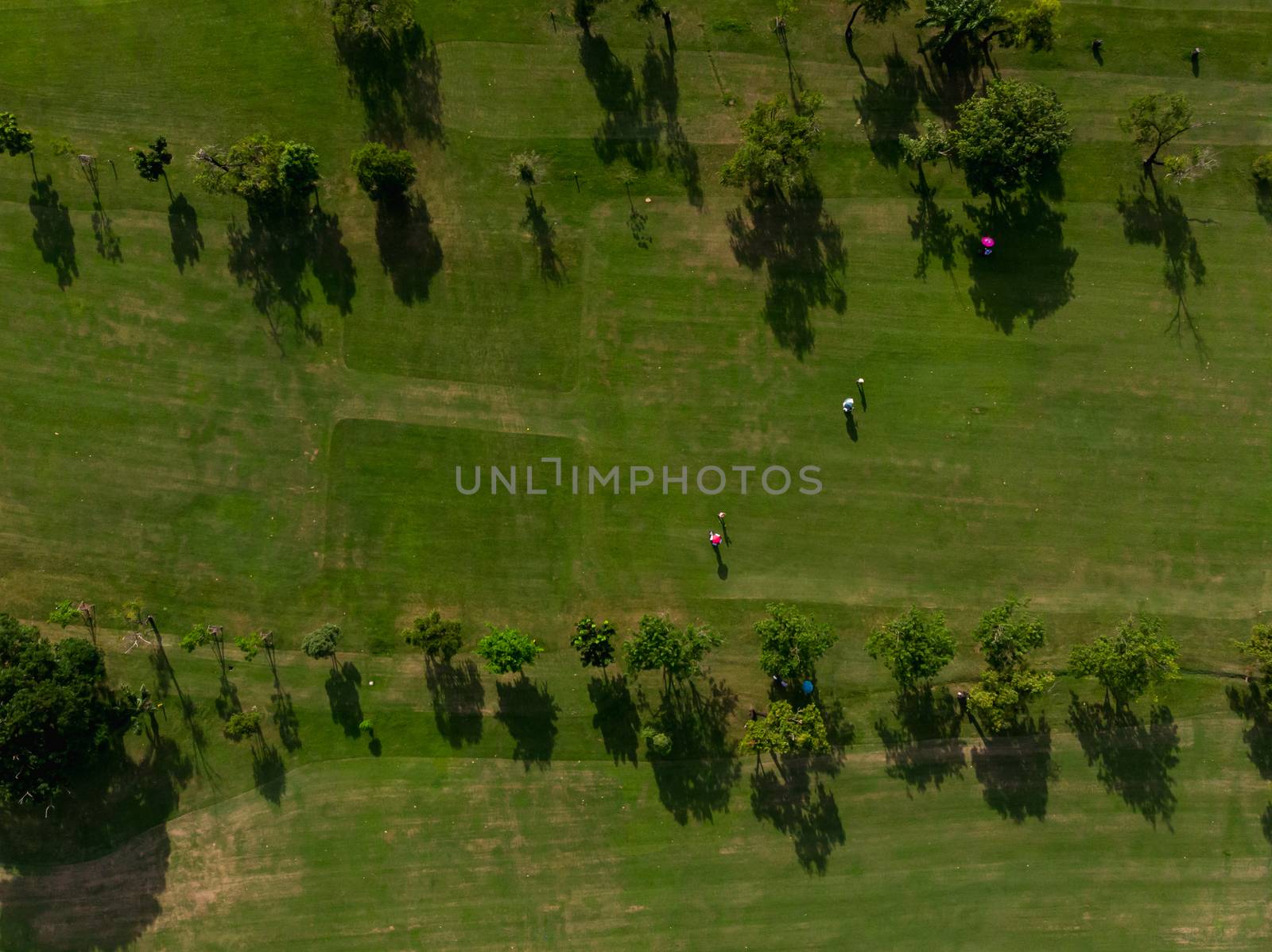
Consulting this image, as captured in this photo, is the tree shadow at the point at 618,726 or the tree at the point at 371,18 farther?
the tree shadow at the point at 618,726

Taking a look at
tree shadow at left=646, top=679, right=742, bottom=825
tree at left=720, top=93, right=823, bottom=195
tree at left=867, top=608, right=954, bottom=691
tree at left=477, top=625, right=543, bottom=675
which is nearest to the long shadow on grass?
tree at left=477, top=625, right=543, bottom=675

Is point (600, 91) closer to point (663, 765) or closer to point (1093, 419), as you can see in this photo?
point (1093, 419)

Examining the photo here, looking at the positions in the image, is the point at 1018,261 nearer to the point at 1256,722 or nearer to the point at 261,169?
the point at 1256,722

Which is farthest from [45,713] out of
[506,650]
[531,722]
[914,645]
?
[914,645]

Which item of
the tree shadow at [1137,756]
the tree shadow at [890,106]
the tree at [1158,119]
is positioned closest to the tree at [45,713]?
the tree shadow at [890,106]

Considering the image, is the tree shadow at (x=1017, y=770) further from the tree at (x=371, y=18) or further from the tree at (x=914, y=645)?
the tree at (x=371, y=18)

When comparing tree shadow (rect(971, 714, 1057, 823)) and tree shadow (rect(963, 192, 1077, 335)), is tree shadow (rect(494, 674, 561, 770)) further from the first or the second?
tree shadow (rect(963, 192, 1077, 335))
